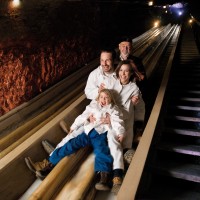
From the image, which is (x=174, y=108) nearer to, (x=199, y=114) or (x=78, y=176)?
(x=199, y=114)

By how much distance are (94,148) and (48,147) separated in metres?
0.56

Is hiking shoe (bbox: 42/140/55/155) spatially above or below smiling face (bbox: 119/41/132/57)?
below

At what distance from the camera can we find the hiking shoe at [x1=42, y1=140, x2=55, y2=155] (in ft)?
9.23

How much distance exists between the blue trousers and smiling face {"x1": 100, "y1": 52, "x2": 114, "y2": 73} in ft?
2.78

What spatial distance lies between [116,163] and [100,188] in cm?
27

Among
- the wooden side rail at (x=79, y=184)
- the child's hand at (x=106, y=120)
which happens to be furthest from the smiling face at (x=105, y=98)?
the wooden side rail at (x=79, y=184)

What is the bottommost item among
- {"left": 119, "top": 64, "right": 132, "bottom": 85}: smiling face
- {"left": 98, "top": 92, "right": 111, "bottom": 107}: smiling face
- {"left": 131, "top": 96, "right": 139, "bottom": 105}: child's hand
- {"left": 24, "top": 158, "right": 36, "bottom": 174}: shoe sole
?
{"left": 24, "top": 158, "right": 36, "bottom": 174}: shoe sole

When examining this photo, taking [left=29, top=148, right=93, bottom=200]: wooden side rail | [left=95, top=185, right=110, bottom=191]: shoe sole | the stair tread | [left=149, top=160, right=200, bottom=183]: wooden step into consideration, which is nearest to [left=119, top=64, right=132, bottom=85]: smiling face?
the stair tread

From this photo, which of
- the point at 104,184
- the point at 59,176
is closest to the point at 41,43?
the point at 59,176

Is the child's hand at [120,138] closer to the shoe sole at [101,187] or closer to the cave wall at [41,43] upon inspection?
the shoe sole at [101,187]

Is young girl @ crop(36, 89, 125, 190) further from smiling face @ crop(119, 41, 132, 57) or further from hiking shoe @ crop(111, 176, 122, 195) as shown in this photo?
smiling face @ crop(119, 41, 132, 57)

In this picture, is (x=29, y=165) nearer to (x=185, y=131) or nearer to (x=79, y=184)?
(x=79, y=184)

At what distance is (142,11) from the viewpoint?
19.6 metres

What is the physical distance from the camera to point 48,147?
111 inches
